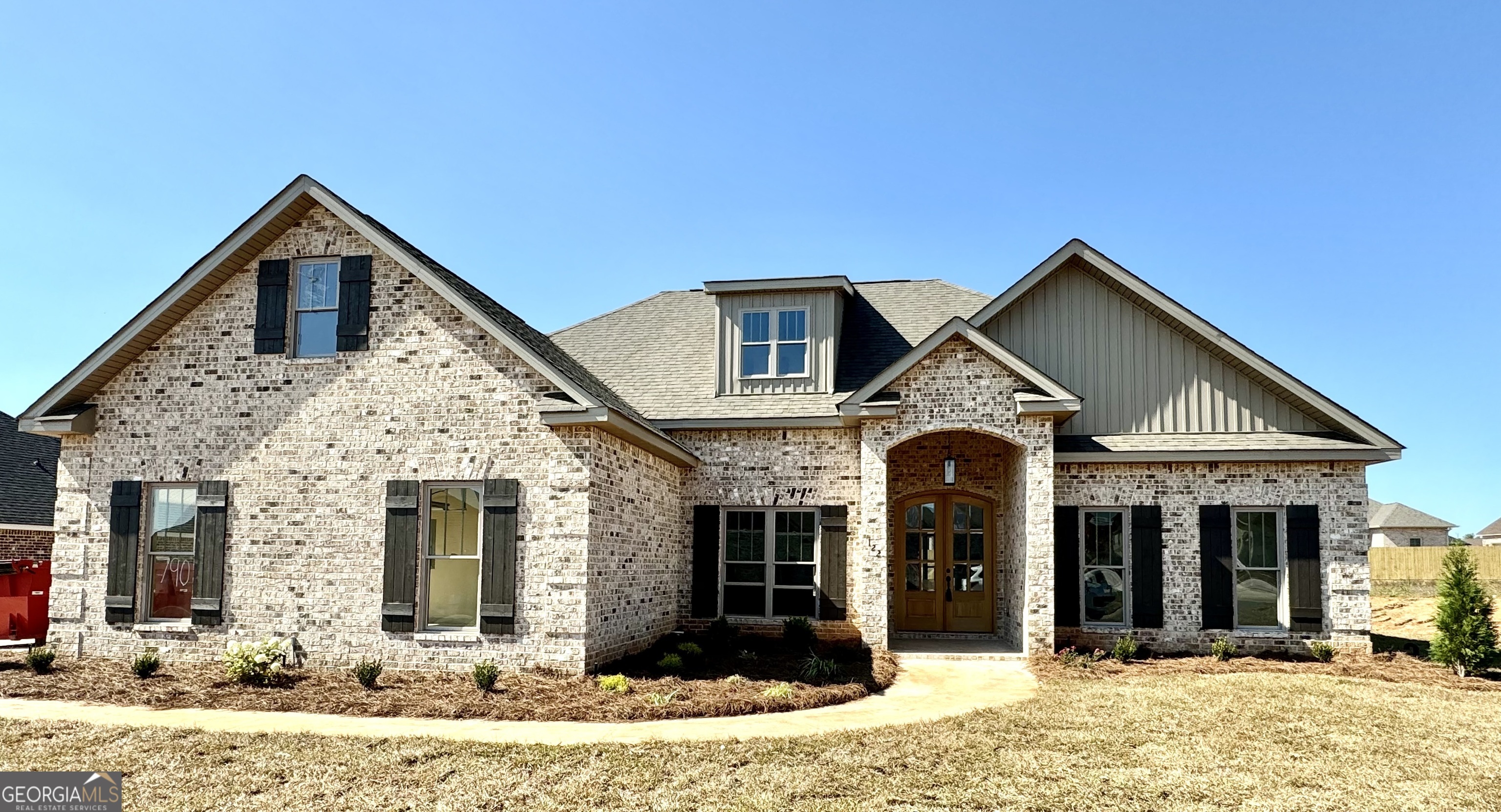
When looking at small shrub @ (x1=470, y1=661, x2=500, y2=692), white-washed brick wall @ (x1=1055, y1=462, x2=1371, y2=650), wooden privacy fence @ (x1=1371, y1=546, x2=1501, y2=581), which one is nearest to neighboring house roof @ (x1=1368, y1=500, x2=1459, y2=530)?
wooden privacy fence @ (x1=1371, y1=546, x2=1501, y2=581)

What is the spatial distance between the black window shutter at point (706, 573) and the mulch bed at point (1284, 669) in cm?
503

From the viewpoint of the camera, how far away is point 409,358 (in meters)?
12.7

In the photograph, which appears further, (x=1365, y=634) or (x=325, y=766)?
(x=1365, y=634)

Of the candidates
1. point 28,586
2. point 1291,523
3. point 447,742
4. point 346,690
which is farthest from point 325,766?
point 1291,523

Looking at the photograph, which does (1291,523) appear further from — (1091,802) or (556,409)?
(556,409)

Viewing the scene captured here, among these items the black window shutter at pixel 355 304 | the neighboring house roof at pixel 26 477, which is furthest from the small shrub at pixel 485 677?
the neighboring house roof at pixel 26 477

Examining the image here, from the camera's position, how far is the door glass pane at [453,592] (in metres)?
12.4

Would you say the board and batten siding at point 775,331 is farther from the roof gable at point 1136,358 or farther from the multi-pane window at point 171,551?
the multi-pane window at point 171,551

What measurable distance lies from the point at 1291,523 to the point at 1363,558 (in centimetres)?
108

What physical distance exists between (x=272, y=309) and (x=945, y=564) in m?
11.1

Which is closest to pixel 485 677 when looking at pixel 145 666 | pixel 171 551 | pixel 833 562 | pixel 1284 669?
pixel 145 666

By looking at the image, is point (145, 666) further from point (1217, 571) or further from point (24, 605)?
point (1217, 571)

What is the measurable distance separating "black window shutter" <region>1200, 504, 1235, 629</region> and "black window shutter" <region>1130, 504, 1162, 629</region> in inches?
24.3

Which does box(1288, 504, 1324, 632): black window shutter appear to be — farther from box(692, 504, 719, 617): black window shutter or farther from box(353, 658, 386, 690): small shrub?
box(353, 658, 386, 690): small shrub
